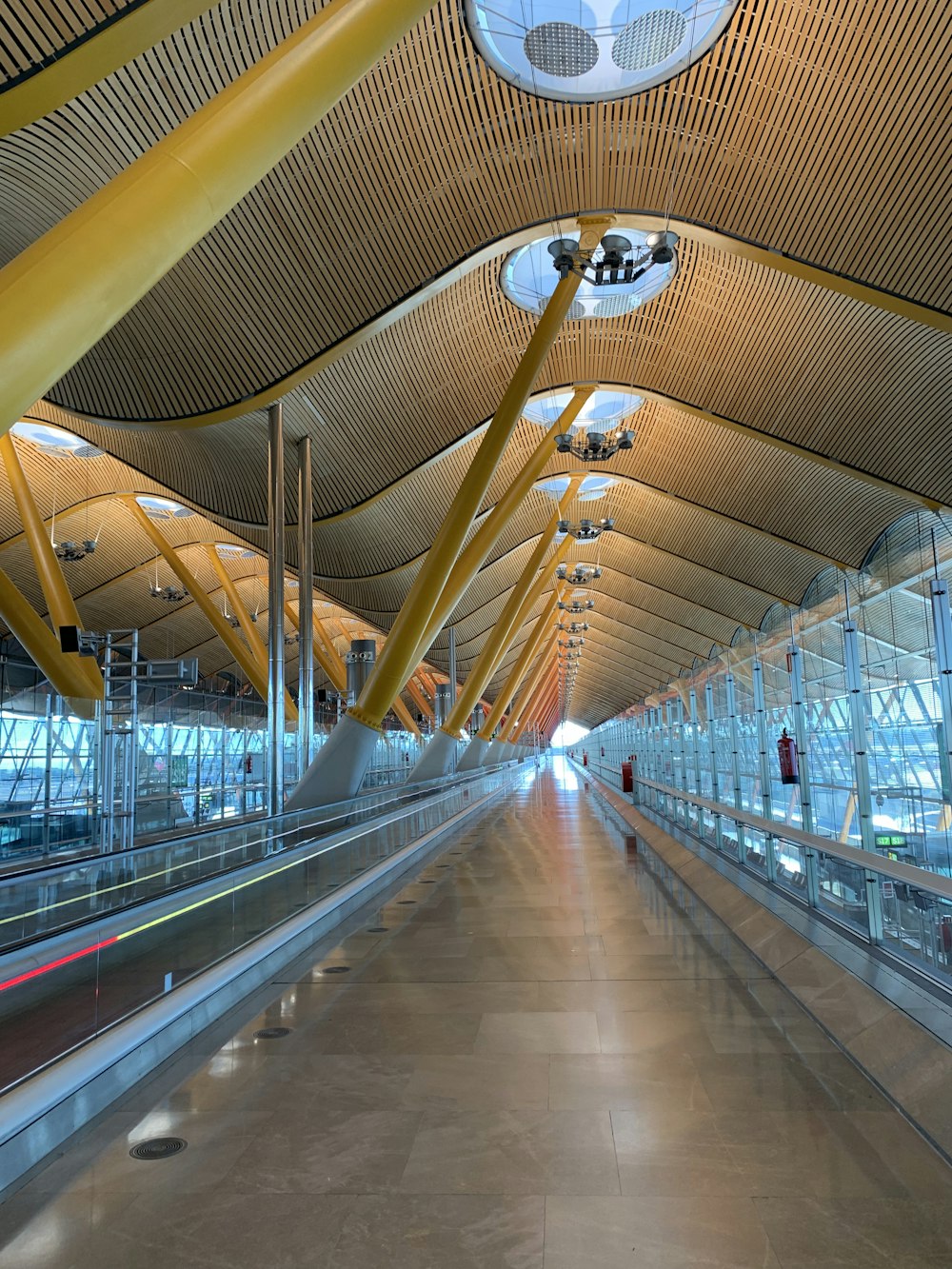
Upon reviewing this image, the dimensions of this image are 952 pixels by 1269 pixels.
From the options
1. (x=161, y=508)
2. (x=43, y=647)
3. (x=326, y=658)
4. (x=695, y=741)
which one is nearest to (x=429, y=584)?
(x=695, y=741)

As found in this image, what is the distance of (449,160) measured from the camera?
14.0 m

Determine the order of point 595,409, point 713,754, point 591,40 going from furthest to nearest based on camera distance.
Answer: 1. point 595,409
2. point 591,40
3. point 713,754

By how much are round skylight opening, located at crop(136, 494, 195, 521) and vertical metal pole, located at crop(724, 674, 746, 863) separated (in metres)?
23.2

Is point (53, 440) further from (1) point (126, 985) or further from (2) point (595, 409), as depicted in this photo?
(1) point (126, 985)

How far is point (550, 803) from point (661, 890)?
17028 millimetres

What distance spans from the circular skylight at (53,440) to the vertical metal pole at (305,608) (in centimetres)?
700

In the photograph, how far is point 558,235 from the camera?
16.8m

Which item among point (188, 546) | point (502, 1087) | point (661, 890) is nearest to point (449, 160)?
point (661, 890)

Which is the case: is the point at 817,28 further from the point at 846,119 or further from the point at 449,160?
the point at 449,160

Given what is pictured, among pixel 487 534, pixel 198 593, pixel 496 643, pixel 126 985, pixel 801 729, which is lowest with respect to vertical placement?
pixel 126 985

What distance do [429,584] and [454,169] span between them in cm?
637

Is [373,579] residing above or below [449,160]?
below

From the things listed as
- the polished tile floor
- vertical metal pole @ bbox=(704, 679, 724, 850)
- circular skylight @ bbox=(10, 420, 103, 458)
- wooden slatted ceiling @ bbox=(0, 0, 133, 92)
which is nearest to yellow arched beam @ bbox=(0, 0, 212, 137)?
wooden slatted ceiling @ bbox=(0, 0, 133, 92)

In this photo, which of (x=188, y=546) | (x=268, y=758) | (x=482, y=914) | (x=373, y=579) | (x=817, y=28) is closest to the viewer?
(x=482, y=914)
